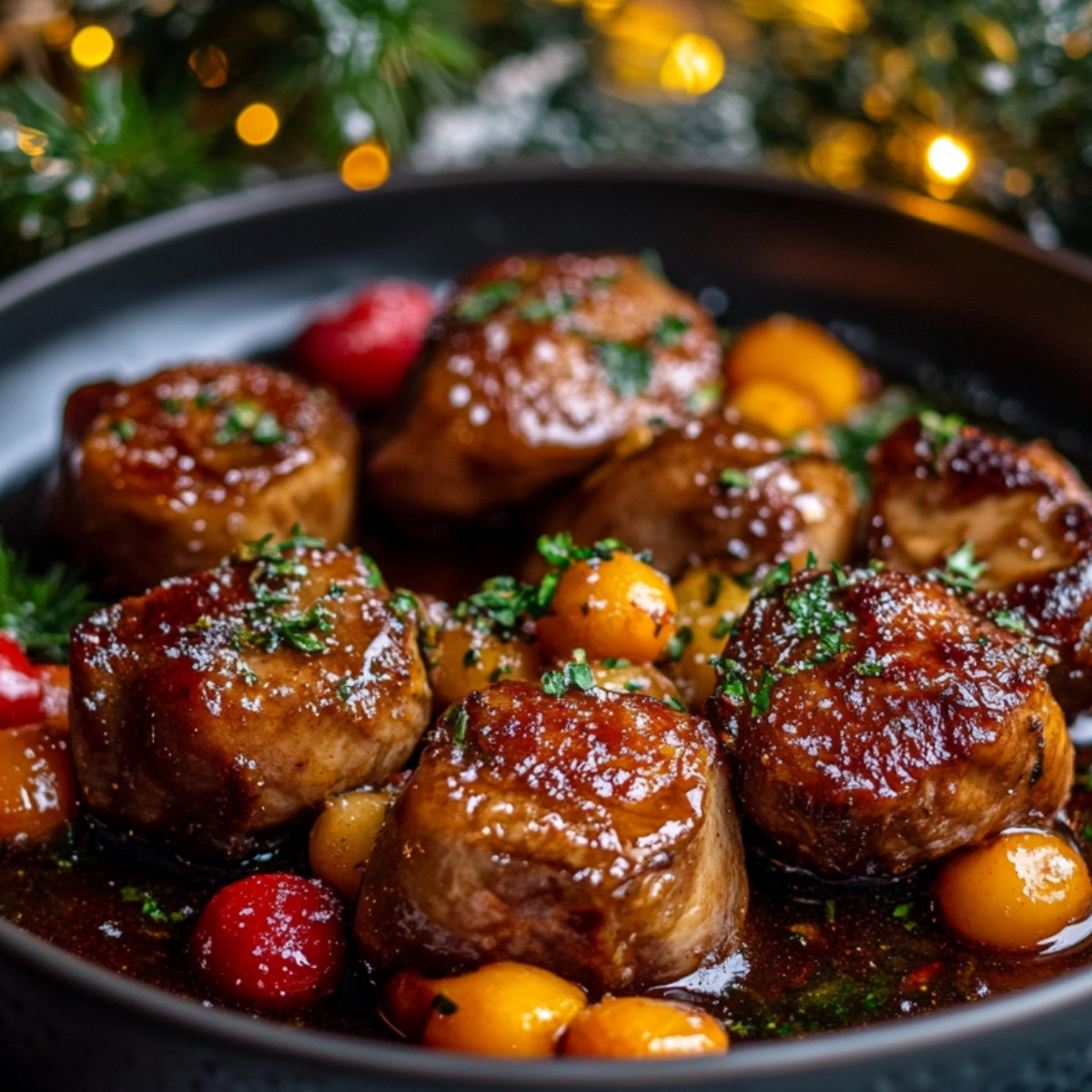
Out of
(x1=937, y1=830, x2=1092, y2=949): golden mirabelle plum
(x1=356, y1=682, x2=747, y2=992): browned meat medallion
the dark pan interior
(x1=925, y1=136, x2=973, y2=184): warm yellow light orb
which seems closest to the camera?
(x1=356, y1=682, x2=747, y2=992): browned meat medallion

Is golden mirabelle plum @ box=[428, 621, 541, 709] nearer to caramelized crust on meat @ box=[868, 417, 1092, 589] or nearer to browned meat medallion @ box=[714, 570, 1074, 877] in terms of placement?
browned meat medallion @ box=[714, 570, 1074, 877]

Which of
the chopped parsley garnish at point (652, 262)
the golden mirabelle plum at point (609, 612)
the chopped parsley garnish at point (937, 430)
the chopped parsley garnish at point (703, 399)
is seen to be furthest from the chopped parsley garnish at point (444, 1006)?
the chopped parsley garnish at point (652, 262)

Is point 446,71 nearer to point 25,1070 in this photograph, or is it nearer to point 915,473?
point 915,473

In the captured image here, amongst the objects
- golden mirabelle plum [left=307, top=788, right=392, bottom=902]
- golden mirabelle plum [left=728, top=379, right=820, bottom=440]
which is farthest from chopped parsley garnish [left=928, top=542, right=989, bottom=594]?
golden mirabelle plum [left=307, top=788, right=392, bottom=902]

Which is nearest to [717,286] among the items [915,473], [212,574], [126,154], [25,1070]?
[915,473]

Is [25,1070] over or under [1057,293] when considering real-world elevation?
under

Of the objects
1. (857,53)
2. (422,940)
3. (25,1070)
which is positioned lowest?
(25,1070)

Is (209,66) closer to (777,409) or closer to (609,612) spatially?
(777,409)
